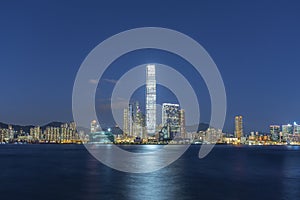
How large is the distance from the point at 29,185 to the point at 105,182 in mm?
7264

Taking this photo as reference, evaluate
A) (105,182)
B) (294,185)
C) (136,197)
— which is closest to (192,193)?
(136,197)

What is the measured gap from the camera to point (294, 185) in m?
36.4

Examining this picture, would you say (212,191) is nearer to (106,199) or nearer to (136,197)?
(136,197)

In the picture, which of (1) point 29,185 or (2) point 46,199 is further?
(1) point 29,185

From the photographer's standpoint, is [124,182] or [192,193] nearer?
[192,193]

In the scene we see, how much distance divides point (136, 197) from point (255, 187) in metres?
12.2

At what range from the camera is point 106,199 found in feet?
86.8

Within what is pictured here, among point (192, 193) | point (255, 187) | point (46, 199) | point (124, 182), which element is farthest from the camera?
point (124, 182)

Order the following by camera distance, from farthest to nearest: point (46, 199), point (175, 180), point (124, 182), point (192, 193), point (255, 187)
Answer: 1. point (175, 180)
2. point (124, 182)
3. point (255, 187)
4. point (192, 193)
5. point (46, 199)

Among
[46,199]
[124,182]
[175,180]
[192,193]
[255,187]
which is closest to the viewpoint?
[46,199]

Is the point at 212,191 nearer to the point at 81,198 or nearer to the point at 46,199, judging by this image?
the point at 81,198

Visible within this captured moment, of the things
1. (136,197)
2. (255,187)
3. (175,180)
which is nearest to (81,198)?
(136,197)

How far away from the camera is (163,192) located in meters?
29.9

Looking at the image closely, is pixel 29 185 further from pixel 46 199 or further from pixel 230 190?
pixel 230 190
